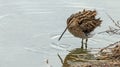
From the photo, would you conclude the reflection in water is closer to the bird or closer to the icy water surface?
the icy water surface

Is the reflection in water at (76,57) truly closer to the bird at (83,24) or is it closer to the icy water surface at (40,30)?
the icy water surface at (40,30)

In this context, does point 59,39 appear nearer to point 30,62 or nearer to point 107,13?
point 30,62

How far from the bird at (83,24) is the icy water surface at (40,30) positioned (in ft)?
0.42

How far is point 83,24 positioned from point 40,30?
0.68 meters

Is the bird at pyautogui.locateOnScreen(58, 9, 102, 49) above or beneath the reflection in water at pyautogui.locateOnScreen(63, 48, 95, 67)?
above

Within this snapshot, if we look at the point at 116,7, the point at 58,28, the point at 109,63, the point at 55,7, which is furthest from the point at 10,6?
the point at 109,63

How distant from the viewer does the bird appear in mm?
6371

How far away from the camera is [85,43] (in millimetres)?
6312

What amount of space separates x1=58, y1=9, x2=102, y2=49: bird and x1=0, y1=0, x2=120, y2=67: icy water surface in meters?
0.13

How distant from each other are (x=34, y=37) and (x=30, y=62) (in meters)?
0.75

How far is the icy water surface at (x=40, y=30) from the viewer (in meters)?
5.95

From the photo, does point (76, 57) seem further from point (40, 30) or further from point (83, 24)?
point (40, 30)

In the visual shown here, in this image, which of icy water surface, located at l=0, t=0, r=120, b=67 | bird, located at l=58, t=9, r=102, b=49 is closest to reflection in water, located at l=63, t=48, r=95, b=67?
icy water surface, located at l=0, t=0, r=120, b=67

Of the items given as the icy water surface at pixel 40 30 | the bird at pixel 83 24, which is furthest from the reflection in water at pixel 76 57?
the bird at pixel 83 24
